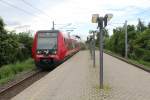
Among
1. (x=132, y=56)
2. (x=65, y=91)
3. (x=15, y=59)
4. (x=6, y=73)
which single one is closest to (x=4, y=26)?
(x=15, y=59)

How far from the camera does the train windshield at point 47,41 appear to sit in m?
28.5

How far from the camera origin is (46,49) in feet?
92.8

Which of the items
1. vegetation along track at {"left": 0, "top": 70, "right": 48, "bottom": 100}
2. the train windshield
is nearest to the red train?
the train windshield

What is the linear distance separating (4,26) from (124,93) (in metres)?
25.1

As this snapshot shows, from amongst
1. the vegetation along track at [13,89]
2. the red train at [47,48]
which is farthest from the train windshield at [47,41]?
the vegetation along track at [13,89]

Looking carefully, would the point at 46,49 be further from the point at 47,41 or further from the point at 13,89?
the point at 13,89

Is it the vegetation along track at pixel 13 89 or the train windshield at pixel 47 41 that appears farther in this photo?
the train windshield at pixel 47 41

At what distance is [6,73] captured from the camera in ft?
83.6

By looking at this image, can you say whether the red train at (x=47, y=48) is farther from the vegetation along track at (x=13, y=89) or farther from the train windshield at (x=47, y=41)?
the vegetation along track at (x=13, y=89)

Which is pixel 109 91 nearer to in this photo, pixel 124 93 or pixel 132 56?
pixel 124 93

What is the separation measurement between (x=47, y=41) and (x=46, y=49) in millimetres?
733

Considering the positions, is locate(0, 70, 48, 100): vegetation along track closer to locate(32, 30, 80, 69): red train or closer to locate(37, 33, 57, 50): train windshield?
locate(32, 30, 80, 69): red train

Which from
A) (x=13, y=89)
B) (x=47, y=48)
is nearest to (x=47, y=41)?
(x=47, y=48)

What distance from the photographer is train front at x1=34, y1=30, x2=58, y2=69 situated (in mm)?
28031
